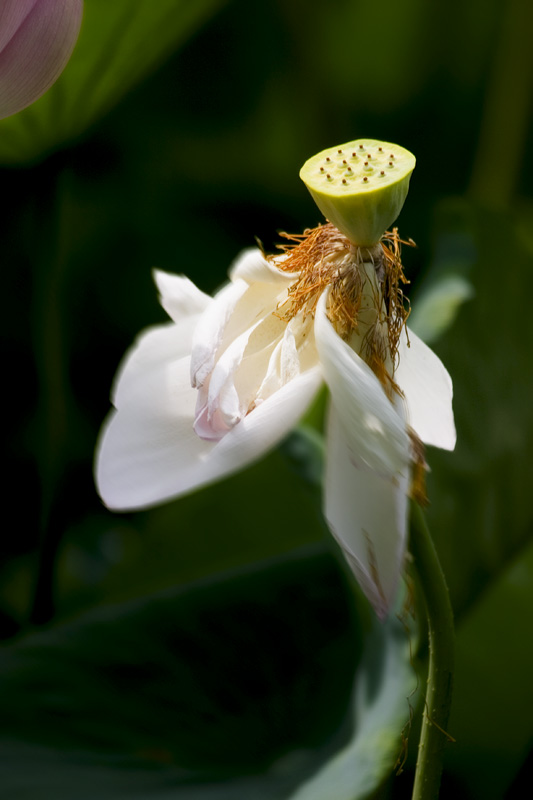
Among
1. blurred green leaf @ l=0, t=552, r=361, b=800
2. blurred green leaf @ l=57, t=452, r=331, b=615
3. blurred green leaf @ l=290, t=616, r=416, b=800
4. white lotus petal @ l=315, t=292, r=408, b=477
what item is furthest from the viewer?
blurred green leaf @ l=57, t=452, r=331, b=615

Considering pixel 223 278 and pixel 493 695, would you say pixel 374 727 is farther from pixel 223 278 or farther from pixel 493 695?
pixel 223 278

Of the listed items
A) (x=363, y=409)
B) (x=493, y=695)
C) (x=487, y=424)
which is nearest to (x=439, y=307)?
(x=487, y=424)

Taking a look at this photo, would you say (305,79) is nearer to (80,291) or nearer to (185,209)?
(185,209)

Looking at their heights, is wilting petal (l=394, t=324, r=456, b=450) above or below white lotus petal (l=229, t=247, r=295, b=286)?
below

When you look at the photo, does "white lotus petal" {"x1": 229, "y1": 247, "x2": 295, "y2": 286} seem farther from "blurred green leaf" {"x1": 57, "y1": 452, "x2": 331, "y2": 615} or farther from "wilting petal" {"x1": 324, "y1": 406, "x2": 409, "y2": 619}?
"blurred green leaf" {"x1": 57, "y1": 452, "x2": 331, "y2": 615}

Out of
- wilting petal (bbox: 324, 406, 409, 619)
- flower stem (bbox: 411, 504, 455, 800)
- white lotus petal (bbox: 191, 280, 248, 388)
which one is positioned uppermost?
white lotus petal (bbox: 191, 280, 248, 388)

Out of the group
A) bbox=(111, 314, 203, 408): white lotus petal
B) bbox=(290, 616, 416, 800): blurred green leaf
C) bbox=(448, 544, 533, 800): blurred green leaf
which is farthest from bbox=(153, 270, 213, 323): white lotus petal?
bbox=(448, 544, 533, 800): blurred green leaf

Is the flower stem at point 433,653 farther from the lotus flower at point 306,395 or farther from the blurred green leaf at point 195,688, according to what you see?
the blurred green leaf at point 195,688
